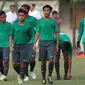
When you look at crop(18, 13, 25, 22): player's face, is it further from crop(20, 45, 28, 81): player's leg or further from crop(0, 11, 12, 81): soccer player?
crop(0, 11, 12, 81): soccer player

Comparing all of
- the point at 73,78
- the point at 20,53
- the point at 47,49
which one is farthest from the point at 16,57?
the point at 73,78

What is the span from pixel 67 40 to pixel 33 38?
0.93 meters

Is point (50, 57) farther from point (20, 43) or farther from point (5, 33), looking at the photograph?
point (5, 33)

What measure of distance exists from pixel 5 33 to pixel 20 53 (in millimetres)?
1170

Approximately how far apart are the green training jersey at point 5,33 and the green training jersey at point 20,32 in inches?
36.3

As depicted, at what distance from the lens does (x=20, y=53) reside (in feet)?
44.9

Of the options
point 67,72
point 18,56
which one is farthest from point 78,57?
point 18,56

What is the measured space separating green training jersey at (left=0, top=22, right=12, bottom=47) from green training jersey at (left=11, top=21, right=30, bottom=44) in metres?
0.92

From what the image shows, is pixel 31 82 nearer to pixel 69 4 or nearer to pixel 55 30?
pixel 55 30

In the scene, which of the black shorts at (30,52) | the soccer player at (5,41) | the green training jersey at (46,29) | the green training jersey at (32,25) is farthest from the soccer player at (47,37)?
the soccer player at (5,41)

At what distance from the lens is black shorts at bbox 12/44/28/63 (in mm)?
13641

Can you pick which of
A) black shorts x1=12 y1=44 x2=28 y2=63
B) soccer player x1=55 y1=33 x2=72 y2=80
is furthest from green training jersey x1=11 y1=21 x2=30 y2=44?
soccer player x1=55 y1=33 x2=72 y2=80

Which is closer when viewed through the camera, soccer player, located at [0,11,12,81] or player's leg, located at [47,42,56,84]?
player's leg, located at [47,42,56,84]

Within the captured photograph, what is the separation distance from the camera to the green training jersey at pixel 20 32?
13586mm
